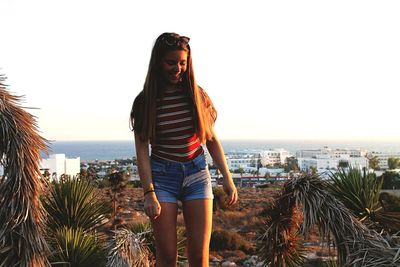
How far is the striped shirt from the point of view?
2.72 m

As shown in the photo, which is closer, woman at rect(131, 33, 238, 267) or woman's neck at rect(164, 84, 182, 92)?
woman at rect(131, 33, 238, 267)

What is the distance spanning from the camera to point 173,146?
2.72 meters

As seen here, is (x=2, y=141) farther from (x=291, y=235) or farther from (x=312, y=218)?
(x=291, y=235)

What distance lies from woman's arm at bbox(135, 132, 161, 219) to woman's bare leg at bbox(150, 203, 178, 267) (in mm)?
92

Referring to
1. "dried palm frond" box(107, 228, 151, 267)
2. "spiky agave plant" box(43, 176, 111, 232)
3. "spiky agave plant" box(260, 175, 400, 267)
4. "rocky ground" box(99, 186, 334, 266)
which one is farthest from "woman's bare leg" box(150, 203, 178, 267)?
"rocky ground" box(99, 186, 334, 266)

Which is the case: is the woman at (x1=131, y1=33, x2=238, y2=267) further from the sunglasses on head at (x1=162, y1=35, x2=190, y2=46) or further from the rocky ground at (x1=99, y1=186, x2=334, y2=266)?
the rocky ground at (x1=99, y1=186, x2=334, y2=266)

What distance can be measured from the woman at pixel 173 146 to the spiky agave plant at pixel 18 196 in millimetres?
937

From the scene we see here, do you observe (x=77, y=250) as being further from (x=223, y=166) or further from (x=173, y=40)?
(x=173, y=40)

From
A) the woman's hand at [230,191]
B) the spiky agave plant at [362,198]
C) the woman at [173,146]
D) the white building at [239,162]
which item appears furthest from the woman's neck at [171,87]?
the white building at [239,162]

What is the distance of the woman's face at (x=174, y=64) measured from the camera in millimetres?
2666

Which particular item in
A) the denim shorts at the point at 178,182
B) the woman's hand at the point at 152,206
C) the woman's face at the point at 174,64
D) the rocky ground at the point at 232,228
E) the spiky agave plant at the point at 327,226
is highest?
the woman's face at the point at 174,64

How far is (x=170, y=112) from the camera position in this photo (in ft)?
9.05

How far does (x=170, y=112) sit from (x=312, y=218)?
60.3 inches

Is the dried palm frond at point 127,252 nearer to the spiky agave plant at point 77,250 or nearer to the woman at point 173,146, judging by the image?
the spiky agave plant at point 77,250
